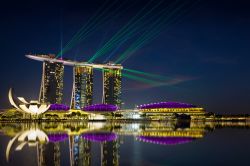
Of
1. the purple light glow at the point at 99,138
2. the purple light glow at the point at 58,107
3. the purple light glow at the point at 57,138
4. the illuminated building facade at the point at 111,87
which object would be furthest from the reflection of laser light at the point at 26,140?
the illuminated building facade at the point at 111,87

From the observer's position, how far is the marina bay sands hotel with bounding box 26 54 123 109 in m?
136

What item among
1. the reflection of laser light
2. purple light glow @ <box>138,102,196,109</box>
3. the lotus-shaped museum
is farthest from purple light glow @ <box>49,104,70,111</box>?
the reflection of laser light

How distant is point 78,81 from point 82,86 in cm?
322

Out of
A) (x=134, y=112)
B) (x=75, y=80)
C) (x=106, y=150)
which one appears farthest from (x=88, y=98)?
(x=106, y=150)

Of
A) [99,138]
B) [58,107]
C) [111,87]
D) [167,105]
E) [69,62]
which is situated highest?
[69,62]

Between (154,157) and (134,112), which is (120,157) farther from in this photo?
(134,112)

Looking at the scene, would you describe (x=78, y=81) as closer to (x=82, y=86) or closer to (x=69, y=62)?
(x=82, y=86)

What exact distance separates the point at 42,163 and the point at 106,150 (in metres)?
5.11

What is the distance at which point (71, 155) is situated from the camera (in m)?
17.3

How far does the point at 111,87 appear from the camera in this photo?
160m

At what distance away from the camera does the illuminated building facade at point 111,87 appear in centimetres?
15912

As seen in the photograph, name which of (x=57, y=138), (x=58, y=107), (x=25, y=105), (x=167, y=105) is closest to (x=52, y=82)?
→ (x=58, y=107)

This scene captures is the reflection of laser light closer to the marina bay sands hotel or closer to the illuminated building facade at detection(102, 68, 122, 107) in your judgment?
the marina bay sands hotel

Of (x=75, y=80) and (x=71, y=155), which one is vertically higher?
(x=75, y=80)
